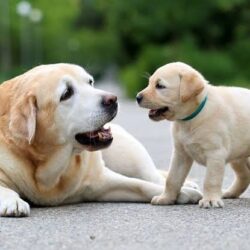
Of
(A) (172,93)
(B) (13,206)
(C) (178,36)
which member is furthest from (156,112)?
(C) (178,36)

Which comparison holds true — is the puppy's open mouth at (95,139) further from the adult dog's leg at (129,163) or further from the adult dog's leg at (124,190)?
the adult dog's leg at (129,163)

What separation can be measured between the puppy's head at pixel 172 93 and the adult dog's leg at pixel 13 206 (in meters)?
1.11

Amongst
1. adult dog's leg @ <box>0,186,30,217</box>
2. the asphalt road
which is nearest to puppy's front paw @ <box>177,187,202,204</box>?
the asphalt road

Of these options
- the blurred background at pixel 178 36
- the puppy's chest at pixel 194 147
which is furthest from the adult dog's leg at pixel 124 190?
the blurred background at pixel 178 36

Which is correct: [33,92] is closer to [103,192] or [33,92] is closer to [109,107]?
[109,107]

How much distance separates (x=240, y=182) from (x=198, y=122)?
823mm

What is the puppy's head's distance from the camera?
228 inches

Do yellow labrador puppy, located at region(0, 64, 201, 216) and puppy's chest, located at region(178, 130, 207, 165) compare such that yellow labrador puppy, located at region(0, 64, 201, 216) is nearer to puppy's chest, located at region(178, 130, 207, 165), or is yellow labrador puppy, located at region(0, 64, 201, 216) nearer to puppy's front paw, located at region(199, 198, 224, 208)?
puppy's chest, located at region(178, 130, 207, 165)

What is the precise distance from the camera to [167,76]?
19.4ft

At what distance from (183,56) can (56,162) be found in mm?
35405

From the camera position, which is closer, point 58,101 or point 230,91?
point 58,101

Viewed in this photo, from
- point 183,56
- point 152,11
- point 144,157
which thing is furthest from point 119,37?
point 144,157

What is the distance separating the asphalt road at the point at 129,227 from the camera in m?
4.32

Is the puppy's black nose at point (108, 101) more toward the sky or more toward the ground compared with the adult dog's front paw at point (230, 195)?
more toward the sky
